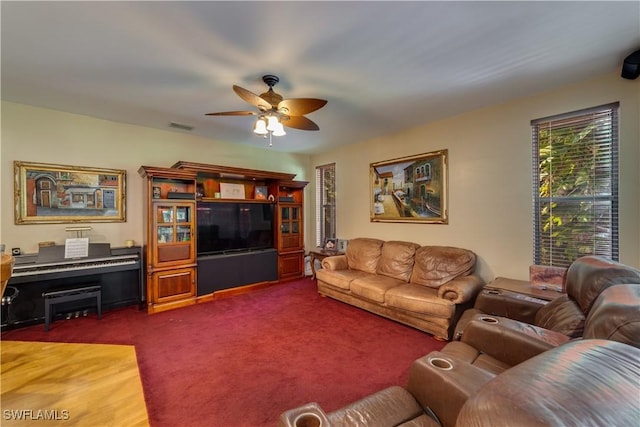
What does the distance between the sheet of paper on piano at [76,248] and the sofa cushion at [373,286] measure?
3565 mm

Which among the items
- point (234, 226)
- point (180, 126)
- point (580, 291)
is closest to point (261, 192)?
point (234, 226)

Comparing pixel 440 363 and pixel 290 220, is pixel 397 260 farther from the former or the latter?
pixel 440 363

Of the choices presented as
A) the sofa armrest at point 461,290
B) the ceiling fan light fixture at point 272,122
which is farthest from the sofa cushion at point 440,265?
the ceiling fan light fixture at point 272,122

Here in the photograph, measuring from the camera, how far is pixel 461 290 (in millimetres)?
2783

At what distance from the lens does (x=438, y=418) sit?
122cm

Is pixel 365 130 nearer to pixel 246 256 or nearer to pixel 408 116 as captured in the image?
pixel 408 116

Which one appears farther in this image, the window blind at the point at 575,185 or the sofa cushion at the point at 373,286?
the sofa cushion at the point at 373,286

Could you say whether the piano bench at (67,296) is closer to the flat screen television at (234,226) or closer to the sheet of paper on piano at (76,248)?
the sheet of paper on piano at (76,248)

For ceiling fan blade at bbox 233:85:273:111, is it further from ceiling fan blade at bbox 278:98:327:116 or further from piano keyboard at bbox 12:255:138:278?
piano keyboard at bbox 12:255:138:278

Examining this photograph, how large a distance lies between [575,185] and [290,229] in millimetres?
4169

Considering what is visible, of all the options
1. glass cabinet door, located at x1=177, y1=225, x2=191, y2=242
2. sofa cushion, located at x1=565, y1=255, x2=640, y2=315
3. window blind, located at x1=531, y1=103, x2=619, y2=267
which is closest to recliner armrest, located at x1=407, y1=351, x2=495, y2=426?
sofa cushion, located at x1=565, y1=255, x2=640, y2=315

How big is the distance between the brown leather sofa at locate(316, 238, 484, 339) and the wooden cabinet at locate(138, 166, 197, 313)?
2083mm

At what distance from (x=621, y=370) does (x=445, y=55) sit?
7.71 feet

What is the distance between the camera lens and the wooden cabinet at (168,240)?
3.64m
